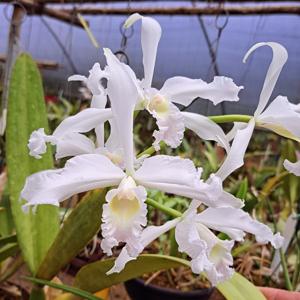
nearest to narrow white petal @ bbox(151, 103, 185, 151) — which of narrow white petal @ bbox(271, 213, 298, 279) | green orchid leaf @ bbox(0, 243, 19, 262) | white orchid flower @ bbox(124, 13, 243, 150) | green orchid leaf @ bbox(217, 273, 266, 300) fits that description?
white orchid flower @ bbox(124, 13, 243, 150)

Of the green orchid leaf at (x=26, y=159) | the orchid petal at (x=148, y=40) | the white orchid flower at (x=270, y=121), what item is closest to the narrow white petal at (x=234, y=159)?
the white orchid flower at (x=270, y=121)

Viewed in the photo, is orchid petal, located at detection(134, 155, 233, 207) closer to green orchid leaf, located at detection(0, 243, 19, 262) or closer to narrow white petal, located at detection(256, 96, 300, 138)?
narrow white petal, located at detection(256, 96, 300, 138)

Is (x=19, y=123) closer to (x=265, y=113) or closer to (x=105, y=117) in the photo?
(x=105, y=117)

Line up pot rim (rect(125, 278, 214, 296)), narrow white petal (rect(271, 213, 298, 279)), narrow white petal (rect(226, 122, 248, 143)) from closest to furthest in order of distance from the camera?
narrow white petal (rect(226, 122, 248, 143)) → pot rim (rect(125, 278, 214, 296)) → narrow white petal (rect(271, 213, 298, 279))

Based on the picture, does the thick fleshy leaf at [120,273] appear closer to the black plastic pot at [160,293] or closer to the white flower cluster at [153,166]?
the white flower cluster at [153,166]

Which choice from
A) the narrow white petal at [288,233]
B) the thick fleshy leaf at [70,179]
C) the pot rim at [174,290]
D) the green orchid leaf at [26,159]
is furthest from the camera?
the narrow white petal at [288,233]

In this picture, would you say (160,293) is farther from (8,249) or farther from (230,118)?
(230,118)
